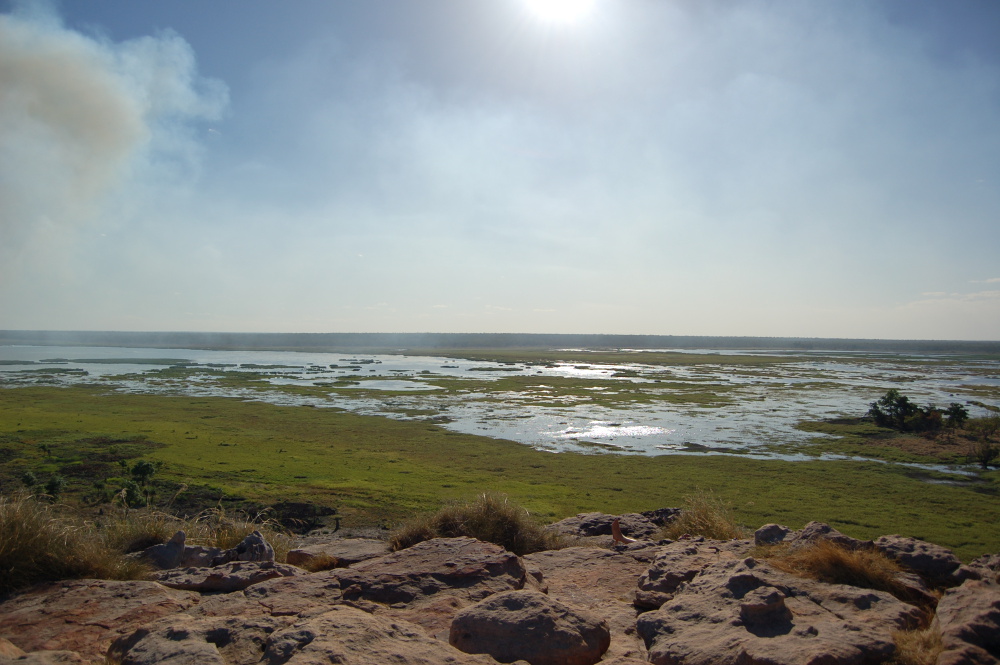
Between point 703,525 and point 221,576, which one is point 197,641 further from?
point 703,525

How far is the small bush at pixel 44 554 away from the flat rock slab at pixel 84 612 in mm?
305

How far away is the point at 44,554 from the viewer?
5977mm

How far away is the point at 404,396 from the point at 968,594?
3837cm

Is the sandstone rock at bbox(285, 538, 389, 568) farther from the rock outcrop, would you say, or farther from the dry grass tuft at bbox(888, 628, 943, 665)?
the dry grass tuft at bbox(888, 628, 943, 665)

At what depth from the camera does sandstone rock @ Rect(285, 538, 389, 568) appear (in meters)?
7.97

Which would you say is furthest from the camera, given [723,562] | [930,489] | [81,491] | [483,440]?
[483,440]

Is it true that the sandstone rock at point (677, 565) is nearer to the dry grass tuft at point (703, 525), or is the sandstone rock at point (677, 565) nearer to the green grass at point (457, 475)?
the dry grass tuft at point (703, 525)

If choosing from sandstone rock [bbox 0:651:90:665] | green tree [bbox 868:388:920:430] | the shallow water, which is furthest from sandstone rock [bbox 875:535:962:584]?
green tree [bbox 868:388:920:430]

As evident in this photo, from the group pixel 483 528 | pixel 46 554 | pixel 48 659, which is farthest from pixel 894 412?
pixel 48 659

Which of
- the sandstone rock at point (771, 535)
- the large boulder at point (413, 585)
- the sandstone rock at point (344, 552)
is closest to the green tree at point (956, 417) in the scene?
the sandstone rock at point (771, 535)

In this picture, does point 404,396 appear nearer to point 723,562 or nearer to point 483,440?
point 483,440

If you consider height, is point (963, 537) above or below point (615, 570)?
below

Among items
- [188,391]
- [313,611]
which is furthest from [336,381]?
[313,611]

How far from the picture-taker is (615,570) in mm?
7598
